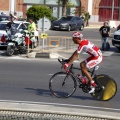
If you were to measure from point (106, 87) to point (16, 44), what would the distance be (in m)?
11.8

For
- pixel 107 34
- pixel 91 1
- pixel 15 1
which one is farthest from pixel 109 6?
pixel 107 34

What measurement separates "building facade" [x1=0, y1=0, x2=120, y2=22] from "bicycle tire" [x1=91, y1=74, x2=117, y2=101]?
54024mm

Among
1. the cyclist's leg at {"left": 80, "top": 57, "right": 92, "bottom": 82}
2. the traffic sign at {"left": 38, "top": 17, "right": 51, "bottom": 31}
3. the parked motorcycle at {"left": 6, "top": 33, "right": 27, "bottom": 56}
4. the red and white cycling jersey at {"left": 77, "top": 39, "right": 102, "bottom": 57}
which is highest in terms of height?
the red and white cycling jersey at {"left": 77, "top": 39, "right": 102, "bottom": 57}

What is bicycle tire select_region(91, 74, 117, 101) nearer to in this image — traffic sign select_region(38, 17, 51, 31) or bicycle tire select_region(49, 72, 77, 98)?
bicycle tire select_region(49, 72, 77, 98)

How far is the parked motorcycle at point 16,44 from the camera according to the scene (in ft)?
73.8

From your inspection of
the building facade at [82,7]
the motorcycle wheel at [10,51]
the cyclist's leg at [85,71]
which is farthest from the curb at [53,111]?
the building facade at [82,7]

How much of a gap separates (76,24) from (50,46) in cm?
2235

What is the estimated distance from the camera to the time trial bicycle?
11.7m

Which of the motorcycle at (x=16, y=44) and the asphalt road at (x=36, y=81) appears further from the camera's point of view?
the motorcycle at (x=16, y=44)

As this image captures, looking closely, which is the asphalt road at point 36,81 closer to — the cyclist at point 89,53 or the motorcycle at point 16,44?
the motorcycle at point 16,44

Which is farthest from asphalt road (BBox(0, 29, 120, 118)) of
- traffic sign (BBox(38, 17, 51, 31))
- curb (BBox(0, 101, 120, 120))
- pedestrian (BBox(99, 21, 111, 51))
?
pedestrian (BBox(99, 21, 111, 51))

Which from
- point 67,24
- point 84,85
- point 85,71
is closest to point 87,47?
point 85,71

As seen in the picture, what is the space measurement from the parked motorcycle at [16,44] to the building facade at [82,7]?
4255 cm

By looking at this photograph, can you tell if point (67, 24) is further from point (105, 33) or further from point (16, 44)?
point (16, 44)
